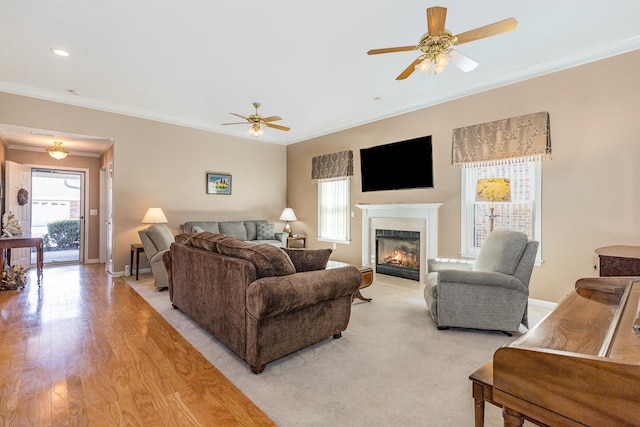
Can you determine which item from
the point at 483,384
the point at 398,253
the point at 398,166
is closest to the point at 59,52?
the point at 398,166

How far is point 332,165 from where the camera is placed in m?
6.43

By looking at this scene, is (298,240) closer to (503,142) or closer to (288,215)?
(288,215)

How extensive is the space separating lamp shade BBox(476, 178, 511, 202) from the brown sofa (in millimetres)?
1869

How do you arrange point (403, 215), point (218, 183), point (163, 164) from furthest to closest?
1. point (218, 183)
2. point (163, 164)
3. point (403, 215)

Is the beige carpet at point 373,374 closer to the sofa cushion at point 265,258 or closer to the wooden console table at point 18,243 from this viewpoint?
the sofa cushion at point 265,258

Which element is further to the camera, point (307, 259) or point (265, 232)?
point (265, 232)

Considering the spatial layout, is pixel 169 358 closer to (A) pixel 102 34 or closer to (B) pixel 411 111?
(A) pixel 102 34

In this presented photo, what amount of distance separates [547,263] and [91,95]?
22.4ft

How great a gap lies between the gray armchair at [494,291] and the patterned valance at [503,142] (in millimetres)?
1422

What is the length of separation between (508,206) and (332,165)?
3.37 m

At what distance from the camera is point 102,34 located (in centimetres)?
308

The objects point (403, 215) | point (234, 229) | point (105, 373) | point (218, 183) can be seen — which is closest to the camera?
point (105, 373)

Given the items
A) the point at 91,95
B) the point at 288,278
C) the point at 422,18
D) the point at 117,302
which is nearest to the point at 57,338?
the point at 117,302

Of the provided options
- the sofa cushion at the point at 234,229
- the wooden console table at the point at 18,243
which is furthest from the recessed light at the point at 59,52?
the sofa cushion at the point at 234,229
